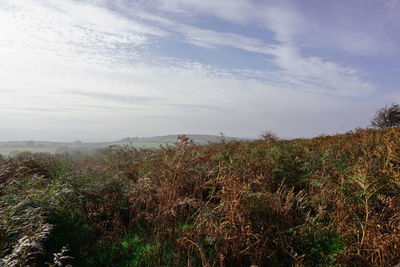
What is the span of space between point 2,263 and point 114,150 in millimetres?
8144

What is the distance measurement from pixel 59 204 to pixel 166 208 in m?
1.95

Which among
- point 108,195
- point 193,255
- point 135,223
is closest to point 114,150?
point 108,195

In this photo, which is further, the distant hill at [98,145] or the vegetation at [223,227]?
the distant hill at [98,145]

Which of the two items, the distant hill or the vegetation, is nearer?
the vegetation

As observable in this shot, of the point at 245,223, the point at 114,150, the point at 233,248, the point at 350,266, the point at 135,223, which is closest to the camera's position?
the point at 350,266

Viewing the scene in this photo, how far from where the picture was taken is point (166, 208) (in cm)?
354

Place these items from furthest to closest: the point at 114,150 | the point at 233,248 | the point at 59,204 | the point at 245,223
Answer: the point at 114,150, the point at 59,204, the point at 245,223, the point at 233,248

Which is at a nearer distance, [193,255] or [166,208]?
[193,255]

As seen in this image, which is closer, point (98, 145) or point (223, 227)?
point (223, 227)

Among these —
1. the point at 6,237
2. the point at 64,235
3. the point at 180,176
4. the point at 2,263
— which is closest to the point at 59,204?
the point at 64,235

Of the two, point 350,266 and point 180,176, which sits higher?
point 180,176

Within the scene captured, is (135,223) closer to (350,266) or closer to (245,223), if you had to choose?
(245,223)

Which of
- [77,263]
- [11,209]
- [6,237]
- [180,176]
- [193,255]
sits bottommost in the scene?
[77,263]

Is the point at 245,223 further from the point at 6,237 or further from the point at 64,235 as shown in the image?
the point at 6,237
